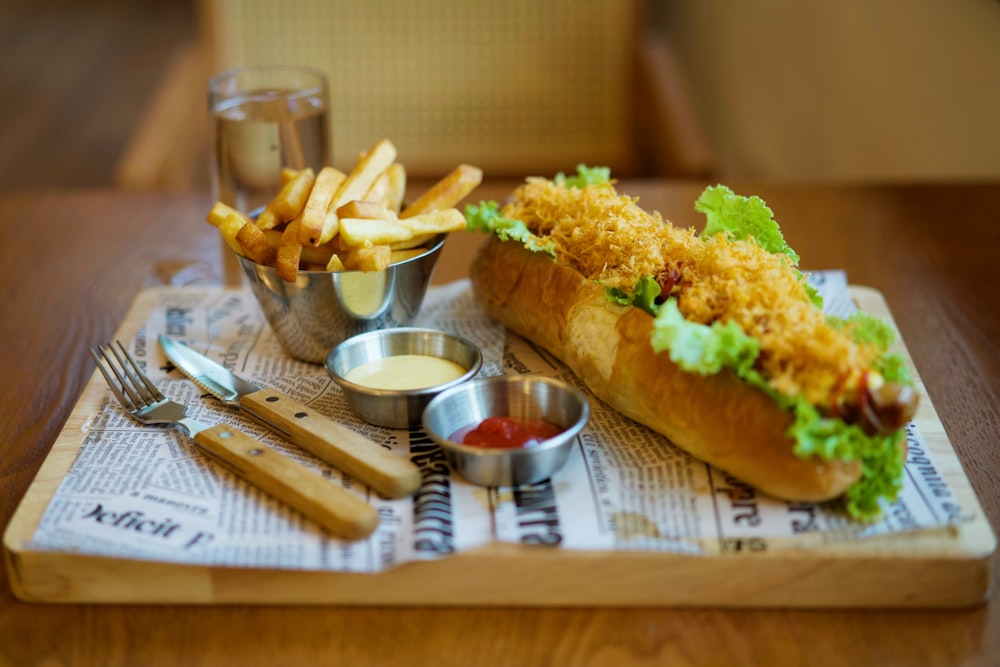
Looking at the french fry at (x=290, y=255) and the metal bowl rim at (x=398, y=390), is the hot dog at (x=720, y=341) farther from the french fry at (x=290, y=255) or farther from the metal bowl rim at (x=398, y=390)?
the french fry at (x=290, y=255)

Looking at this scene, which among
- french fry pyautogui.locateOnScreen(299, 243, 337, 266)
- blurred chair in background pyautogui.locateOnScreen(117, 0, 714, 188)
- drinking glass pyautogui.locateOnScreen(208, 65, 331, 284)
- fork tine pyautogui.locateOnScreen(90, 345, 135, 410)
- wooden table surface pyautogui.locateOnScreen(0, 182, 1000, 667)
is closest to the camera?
wooden table surface pyautogui.locateOnScreen(0, 182, 1000, 667)

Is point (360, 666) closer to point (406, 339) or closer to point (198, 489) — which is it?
point (198, 489)

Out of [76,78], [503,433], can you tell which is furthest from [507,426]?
[76,78]

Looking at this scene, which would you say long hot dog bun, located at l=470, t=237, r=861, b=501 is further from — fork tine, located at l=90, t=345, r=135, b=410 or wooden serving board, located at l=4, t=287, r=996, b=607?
fork tine, located at l=90, t=345, r=135, b=410

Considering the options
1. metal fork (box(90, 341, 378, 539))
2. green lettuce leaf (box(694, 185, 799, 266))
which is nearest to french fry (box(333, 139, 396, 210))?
metal fork (box(90, 341, 378, 539))

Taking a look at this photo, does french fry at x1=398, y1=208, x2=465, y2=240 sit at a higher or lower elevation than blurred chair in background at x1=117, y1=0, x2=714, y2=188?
higher

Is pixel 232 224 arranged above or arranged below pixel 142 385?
above

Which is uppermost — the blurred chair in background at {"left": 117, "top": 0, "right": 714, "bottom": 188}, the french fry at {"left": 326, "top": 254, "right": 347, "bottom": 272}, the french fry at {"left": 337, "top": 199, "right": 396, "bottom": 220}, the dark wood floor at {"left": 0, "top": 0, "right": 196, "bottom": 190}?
the french fry at {"left": 337, "top": 199, "right": 396, "bottom": 220}

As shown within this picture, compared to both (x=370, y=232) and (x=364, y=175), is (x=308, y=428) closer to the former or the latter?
(x=370, y=232)
